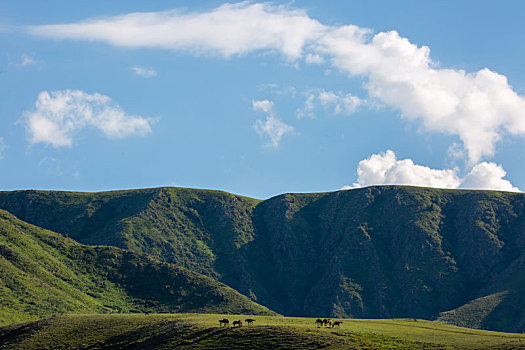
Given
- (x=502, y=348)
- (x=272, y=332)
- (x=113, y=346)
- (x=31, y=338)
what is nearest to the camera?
(x=502, y=348)

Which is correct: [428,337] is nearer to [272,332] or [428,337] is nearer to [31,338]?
[272,332]

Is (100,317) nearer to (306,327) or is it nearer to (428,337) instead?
(306,327)

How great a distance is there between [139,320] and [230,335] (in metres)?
42.9

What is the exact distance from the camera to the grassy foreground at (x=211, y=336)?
11275cm

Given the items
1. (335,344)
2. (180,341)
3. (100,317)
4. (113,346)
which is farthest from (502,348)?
(100,317)

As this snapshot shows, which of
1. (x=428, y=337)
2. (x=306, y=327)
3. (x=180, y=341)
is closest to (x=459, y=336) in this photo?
(x=428, y=337)

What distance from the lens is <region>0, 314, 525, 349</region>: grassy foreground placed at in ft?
370

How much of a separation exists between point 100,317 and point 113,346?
27947mm

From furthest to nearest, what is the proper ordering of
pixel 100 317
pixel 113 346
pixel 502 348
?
pixel 100 317 < pixel 113 346 < pixel 502 348

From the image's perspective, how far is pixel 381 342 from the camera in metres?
113

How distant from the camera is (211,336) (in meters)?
125

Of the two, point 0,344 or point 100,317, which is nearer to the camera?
point 0,344

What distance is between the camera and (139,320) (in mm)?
156250

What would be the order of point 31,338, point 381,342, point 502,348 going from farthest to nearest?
1. point 31,338
2. point 381,342
3. point 502,348
